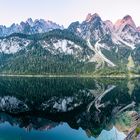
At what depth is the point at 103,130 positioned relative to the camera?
228ft

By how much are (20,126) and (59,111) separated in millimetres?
26233

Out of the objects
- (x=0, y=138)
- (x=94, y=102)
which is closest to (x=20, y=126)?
(x=0, y=138)

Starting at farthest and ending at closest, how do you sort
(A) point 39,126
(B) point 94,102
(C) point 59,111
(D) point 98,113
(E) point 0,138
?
(B) point 94,102 → (C) point 59,111 → (D) point 98,113 → (A) point 39,126 → (E) point 0,138

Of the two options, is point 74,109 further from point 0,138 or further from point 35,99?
point 0,138

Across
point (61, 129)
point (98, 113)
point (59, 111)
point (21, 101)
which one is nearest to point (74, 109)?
point (59, 111)

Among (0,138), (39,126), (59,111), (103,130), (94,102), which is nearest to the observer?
(0,138)

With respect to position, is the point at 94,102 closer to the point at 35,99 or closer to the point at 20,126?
the point at 35,99

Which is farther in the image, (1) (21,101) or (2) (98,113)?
(1) (21,101)

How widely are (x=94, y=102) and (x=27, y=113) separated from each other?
2810 centimetres

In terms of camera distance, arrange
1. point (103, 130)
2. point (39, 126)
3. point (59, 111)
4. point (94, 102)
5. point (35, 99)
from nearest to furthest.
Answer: point (103, 130) → point (39, 126) → point (59, 111) → point (94, 102) → point (35, 99)

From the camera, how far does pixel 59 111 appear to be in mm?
101500

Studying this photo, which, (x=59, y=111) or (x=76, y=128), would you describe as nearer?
(x=76, y=128)

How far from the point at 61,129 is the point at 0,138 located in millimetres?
15455

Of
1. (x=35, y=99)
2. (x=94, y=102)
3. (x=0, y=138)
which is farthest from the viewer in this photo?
(x=35, y=99)
